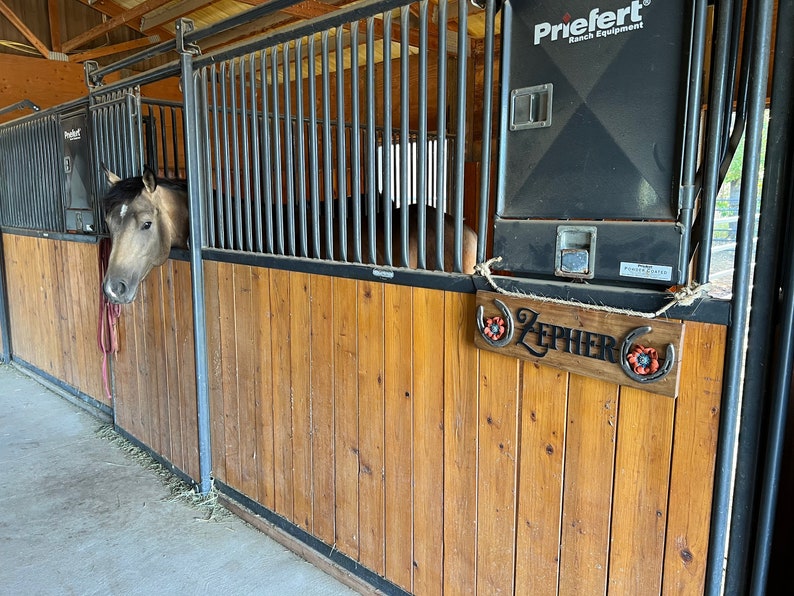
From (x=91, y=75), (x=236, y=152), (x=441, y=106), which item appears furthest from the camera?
(x=91, y=75)

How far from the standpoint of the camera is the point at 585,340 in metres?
1.11

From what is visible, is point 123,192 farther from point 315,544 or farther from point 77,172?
point 315,544

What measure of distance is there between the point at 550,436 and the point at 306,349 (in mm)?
954

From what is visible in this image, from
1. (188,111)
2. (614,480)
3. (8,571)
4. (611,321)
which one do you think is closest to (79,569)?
(8,571)

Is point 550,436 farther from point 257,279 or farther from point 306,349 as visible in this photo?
point 257,279

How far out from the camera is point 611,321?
106 cm

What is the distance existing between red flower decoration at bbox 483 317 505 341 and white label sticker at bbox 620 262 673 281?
1.00 ft

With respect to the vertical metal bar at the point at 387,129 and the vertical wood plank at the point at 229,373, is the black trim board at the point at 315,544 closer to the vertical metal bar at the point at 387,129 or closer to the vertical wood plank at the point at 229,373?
the vertical wood plank at the point at 229,373

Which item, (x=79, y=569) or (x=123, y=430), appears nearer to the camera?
(x=79, y=569)

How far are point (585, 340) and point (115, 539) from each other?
205cm

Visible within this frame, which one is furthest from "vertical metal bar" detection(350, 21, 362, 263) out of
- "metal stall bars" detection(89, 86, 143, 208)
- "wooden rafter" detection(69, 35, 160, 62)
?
"wooden rafter" detection(69, 35, 160, 62)

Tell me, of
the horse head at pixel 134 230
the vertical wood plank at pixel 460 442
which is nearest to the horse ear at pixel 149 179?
the horse head at pixel 134 230

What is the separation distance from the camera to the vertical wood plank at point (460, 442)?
1379 mm

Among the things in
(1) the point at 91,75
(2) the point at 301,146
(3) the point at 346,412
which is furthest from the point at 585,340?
(1) the point at 91,75
